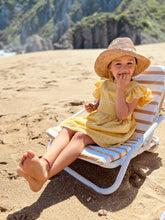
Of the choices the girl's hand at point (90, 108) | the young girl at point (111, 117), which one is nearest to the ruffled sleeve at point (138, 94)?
the young girl at point (111, 117)

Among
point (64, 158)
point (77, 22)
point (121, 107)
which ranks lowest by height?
point (64, 158)

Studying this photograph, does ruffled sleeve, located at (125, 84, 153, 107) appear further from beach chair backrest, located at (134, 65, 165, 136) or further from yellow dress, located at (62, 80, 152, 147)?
beach chair backrest, located at (134, 65, 165, 136)

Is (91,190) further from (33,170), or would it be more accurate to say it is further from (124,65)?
(124,65)

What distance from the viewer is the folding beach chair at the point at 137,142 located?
5.78 feet

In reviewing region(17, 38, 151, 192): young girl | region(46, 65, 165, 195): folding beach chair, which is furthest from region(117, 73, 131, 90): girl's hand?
region(46, 65, 165, 195): folding beach chair

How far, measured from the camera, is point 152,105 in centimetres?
235

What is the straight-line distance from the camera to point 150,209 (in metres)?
1.69

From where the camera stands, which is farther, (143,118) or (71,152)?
(143,118)

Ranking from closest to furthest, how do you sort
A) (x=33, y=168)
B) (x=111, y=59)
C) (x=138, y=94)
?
1. (x=33, y=168)
2. (x=138, y=94)
3. (x=111, y=59)

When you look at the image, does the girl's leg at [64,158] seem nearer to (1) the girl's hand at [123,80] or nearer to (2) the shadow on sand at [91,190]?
(2) the shadow on sand at [91,190]

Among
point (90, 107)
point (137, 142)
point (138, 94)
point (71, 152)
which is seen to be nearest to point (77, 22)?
point (90, 107)

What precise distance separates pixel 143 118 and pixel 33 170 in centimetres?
128

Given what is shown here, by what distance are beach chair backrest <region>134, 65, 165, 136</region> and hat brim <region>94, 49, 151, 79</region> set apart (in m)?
0.27

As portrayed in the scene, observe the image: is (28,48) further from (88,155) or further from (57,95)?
(88,155)
